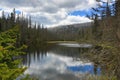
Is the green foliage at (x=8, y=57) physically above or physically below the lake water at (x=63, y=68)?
above

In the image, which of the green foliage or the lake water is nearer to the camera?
the green foliage

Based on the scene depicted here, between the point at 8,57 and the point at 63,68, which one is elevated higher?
the point at 8,57

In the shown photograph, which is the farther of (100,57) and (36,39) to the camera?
(36,39)

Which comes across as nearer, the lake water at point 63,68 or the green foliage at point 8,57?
the green foliage at point 8,57

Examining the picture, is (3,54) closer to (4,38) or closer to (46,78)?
(4,38)

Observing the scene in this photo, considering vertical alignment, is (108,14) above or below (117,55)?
above

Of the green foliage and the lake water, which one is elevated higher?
the green foliage

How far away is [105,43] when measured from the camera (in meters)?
9.76

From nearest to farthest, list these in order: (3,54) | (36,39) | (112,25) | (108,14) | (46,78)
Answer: (3,54) < (112,25) < (108,14) < (46,78) < (36,39)

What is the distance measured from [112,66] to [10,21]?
69334 millimetres

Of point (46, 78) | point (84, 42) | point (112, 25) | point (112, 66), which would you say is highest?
point (112, 25)

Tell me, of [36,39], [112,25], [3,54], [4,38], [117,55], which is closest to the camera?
[3,54]

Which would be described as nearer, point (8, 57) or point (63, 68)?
point (8, 57)

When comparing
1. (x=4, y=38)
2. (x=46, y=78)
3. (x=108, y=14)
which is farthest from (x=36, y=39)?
(x=4, y=38)
